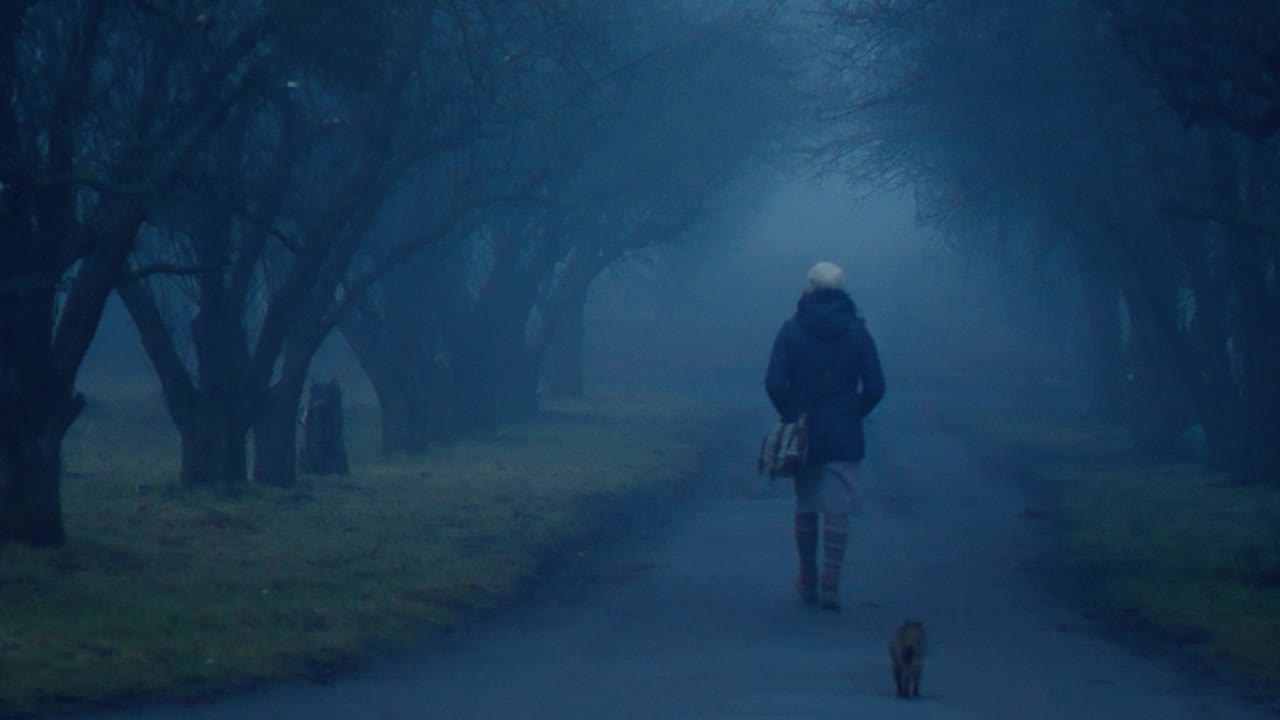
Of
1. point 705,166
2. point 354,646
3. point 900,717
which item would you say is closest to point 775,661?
point 900,717

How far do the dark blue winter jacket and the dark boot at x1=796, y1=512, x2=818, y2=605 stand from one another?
1.72 feet

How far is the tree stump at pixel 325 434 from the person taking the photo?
64.2 feet

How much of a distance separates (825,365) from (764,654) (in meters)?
2.44

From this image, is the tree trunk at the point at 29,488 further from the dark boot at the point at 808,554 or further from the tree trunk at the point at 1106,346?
the tree trunk at the point at 1106,346

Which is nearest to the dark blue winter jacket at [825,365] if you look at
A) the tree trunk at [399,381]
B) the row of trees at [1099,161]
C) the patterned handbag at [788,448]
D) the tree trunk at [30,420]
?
the patterned handbag at [788,448]

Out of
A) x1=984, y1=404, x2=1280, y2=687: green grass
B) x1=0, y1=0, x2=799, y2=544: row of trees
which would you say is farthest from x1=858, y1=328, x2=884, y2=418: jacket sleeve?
x1=0, y1=0, x2=799, y2=544: row of trees

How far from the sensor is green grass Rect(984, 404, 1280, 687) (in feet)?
34.4

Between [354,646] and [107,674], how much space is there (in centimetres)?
157

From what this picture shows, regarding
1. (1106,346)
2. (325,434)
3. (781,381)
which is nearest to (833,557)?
(781,381)

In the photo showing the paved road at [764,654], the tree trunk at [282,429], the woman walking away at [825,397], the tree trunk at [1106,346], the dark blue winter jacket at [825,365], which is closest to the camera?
the paved road at [764,654]

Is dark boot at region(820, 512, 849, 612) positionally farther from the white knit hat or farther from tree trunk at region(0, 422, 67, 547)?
tree trunk at region(0, 422, 67, 547)

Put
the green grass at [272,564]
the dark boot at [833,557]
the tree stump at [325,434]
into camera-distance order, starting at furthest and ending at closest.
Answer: the tree stump at [325,434]
the dark boot at [833,557]
the green grass at [272,564]

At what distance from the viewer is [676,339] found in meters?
62.2

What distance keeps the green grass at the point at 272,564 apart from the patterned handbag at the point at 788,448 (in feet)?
6.73
